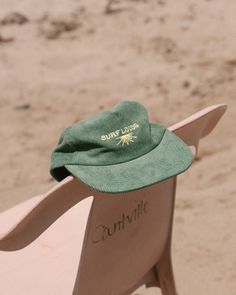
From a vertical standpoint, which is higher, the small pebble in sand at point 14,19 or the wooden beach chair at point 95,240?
the wooden beach chair at point 95,240

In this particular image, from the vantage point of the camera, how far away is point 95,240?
1882 millimetres

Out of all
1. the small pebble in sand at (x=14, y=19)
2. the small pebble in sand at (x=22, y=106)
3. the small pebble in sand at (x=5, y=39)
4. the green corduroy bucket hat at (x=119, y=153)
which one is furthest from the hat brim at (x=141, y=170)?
the small pebble in sand at (x=14, y=19)

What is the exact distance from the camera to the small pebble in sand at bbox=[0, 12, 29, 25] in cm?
562

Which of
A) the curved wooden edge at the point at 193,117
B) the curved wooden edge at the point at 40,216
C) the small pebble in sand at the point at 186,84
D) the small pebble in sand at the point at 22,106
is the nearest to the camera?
the curved wooden edge at the point at 40,216

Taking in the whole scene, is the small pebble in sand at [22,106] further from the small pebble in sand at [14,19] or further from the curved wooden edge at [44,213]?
the curved wooden edge at [44,213]

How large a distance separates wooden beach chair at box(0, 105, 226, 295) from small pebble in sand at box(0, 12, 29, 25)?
11.1 feet

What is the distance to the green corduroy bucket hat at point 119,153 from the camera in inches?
68.5

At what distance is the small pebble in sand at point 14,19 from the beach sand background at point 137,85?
0.01m

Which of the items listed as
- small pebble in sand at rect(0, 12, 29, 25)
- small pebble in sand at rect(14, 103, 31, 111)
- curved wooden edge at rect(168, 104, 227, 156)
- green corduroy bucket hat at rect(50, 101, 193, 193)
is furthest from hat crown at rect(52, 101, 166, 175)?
small pebble in sand at rect(0, 12, 29, 25)

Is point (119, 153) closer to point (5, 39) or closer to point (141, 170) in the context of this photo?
point (141, 170)

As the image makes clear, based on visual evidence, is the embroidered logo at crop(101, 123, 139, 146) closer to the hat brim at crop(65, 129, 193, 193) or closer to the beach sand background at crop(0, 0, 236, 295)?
the hat brim at crop(65, 129, 193, 193)

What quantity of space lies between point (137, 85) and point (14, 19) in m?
1.34

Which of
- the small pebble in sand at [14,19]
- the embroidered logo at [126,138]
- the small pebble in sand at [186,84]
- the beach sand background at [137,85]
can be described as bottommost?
the small pebble in sand at [186,84]

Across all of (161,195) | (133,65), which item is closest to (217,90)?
(133,65)
